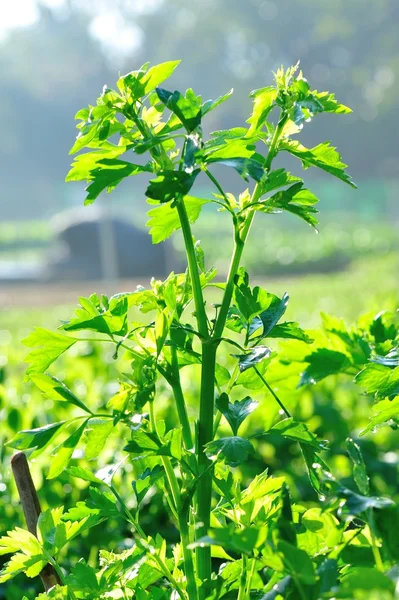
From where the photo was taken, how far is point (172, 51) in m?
27.7

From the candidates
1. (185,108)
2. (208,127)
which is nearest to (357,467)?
(185,108)

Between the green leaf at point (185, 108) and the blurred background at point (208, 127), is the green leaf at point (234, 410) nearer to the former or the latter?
the green leaf at point (185, 108)

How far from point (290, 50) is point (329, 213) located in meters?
7.00

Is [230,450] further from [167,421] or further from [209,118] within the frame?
[209,118]

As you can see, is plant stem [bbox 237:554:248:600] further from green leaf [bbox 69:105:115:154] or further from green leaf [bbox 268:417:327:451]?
green leaf [bbox 69:105:115:154]

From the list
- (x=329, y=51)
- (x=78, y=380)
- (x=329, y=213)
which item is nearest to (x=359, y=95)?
(x=329, y=51)

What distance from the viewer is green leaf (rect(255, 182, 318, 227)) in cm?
52

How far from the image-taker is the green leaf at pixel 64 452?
53 centimetres

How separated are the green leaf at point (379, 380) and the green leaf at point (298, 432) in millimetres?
62

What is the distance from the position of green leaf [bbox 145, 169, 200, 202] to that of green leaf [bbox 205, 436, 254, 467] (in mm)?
155

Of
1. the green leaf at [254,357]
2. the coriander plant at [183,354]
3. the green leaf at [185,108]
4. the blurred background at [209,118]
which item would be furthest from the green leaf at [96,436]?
the blurred background at [209,118]

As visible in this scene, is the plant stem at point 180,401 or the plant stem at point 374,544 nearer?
the plant stem at point 374,544

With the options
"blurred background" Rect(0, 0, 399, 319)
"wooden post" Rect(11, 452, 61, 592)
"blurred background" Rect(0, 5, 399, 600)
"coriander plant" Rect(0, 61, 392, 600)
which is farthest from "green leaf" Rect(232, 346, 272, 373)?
"blurred background" Rect(0, 0, 399, 319)

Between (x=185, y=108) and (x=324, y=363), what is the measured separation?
0.32m
